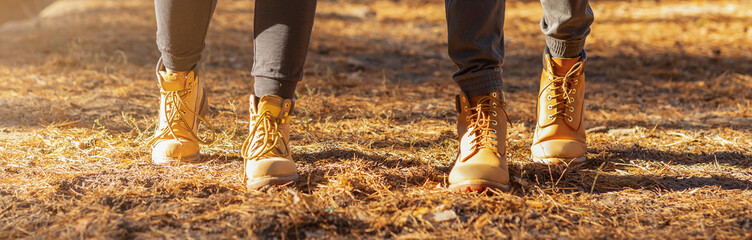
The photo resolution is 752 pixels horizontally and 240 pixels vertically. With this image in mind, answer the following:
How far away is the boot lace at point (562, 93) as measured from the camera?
220cm

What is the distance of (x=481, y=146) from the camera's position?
75.5 inches

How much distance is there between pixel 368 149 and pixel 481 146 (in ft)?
1.88

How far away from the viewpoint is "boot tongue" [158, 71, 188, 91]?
2078 mm

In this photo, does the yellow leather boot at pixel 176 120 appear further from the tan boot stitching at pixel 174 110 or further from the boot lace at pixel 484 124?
the boot lace at pixel 484 124

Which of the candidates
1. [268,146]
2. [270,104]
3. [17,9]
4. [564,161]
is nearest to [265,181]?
[268,146]

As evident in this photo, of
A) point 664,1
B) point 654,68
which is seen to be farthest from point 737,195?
point 664,1

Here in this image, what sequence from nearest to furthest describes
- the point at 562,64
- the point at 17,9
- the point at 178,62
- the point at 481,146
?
the point at 481,146 → the point at 178,62 → the point at 562,64 → the point at 17,9

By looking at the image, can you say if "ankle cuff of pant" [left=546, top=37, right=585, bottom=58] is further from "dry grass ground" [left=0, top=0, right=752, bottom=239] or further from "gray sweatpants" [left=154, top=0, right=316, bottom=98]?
"gray sweatpants" [left=154, top=0, right=316, bottom=98]

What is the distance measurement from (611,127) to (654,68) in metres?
1.97

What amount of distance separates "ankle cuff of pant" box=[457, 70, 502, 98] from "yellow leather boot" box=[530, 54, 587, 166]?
362 millimetres

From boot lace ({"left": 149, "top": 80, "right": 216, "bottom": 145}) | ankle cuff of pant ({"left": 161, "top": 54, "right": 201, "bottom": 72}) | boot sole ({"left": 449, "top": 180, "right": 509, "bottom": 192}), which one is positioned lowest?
boot sole ({"left": 449, "top": 180, "right": 509, "bottom": 192})

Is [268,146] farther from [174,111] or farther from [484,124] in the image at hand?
[484,124]

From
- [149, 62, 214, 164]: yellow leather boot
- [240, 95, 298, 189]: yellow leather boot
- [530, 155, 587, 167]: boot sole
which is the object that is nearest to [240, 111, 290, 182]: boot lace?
[240, 95, 298, 189]: yellow leather boot

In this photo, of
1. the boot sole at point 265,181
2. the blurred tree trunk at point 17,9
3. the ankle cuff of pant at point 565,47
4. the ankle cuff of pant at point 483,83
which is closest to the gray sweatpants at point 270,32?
the boot sole at point 265,181
